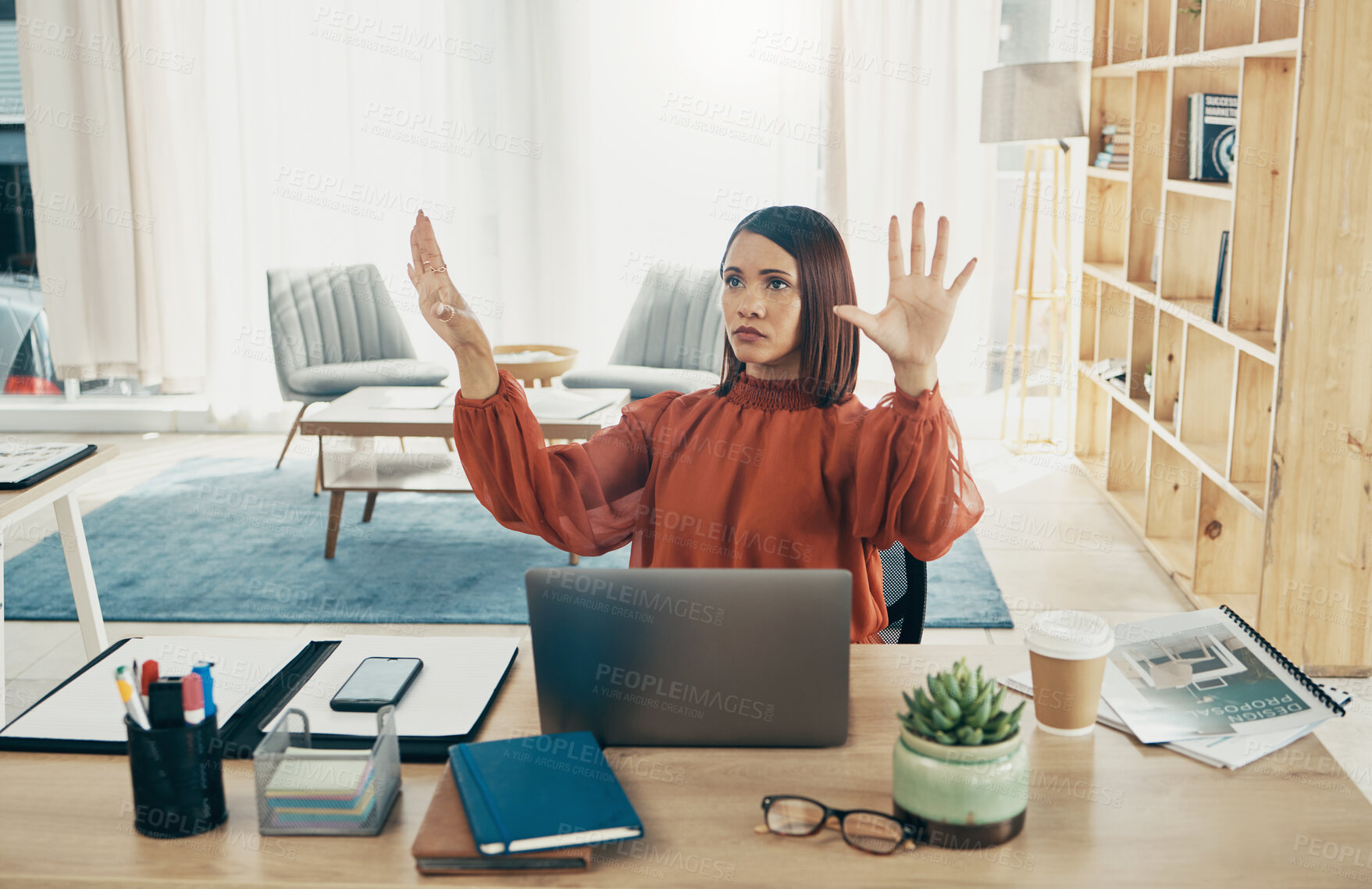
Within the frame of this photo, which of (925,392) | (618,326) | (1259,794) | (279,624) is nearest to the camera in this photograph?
(1259,794)

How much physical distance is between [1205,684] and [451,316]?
940 mm

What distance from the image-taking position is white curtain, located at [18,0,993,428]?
504 cm

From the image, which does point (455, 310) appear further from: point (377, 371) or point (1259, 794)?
point (377, 371)

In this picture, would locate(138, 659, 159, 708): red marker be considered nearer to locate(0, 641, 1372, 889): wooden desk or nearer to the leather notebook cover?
locate(0, 641, 1372, 889): wooden desk

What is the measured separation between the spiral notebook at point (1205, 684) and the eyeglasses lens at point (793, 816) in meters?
0.36

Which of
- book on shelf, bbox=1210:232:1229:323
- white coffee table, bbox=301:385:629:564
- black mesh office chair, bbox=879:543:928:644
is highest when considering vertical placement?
book on shelf, bbox=1210:232:1229:323

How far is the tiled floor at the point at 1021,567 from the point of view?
278 centimetres

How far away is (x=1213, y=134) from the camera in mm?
3193

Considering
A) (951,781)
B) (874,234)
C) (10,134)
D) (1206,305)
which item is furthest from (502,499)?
(10,134)

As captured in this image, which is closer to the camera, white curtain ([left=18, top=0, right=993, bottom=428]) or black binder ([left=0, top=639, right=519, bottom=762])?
black binder ([left=0, top=639, right=519, bottom=762])

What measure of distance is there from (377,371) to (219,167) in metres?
1.42

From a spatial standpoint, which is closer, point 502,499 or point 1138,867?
point 1138,867

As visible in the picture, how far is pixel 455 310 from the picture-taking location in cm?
140

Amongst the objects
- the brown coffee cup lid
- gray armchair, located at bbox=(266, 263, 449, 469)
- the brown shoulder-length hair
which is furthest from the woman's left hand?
gray armchair, located at bbox=(266, 263, 449, 469)
